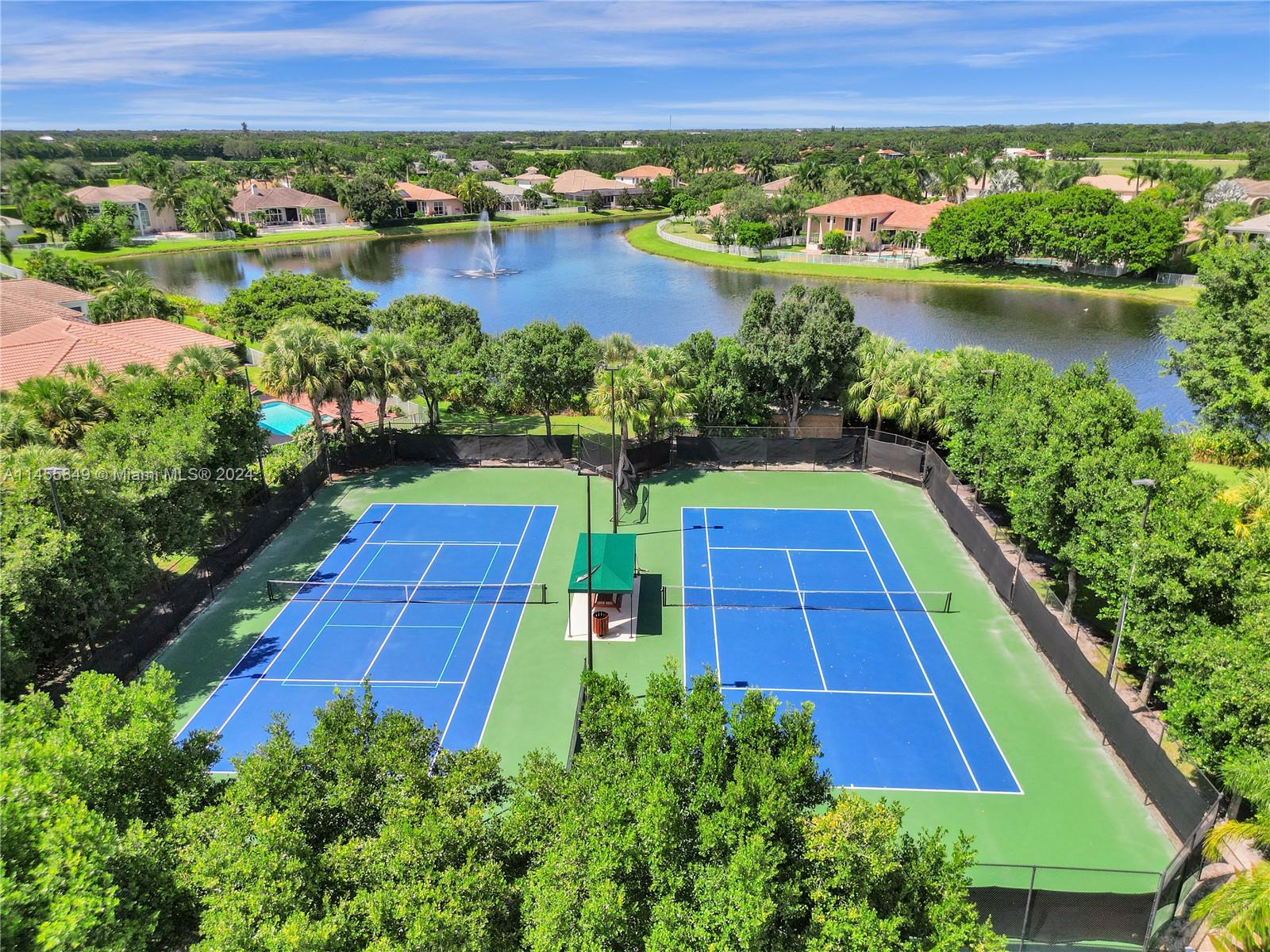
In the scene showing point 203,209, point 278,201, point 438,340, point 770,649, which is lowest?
point 770,649

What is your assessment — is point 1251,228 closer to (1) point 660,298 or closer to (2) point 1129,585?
(1) point 660,298

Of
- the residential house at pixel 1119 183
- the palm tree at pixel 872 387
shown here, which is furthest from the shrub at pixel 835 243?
the palm tree at pixel 872 387

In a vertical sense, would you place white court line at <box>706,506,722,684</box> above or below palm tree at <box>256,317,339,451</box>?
below

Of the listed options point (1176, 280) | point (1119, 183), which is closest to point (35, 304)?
point (1176, 280)

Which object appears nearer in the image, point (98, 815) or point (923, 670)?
point (98, 815)

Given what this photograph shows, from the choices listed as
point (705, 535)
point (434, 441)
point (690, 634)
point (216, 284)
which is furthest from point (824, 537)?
point (216, 284)

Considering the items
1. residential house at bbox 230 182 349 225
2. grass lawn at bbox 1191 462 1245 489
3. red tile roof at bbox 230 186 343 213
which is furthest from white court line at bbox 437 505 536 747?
red tile roof at bbox 230 186 343 213

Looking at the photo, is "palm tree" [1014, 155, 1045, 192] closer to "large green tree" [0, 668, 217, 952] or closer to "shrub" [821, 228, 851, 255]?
"shrub" [821, 228, 851, 255]
